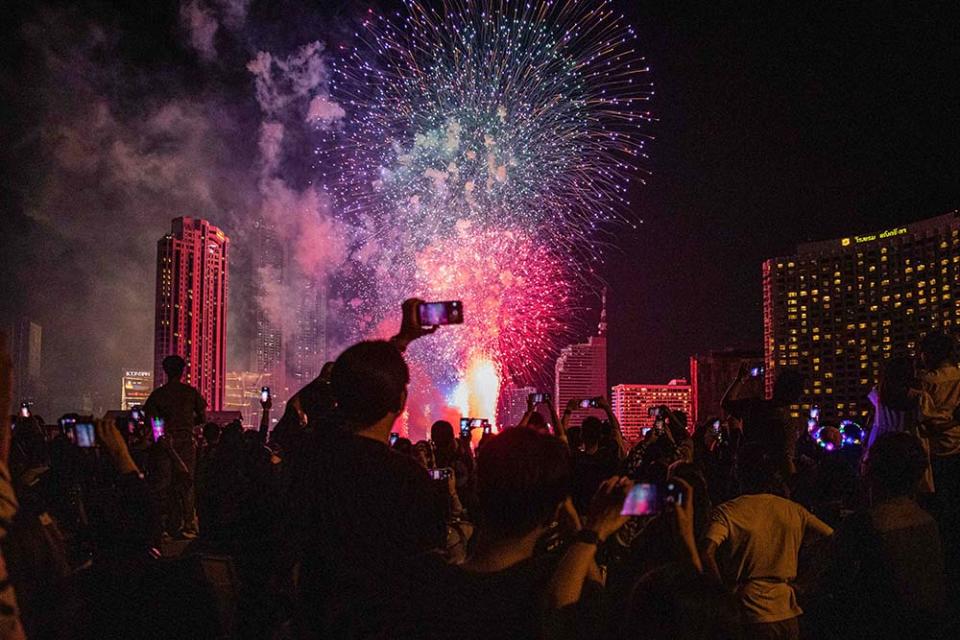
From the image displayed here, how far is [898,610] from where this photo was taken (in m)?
3.84

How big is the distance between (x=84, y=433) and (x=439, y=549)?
172 cm

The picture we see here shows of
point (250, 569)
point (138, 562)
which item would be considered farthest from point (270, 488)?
point (138, 562)

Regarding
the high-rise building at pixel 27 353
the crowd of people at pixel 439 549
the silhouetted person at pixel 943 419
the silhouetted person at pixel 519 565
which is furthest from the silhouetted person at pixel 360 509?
the high-rise building at pixel 27 353

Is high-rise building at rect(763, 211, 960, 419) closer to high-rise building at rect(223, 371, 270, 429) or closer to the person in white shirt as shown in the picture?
high-rise building at rect(223, 371, 270, 429)

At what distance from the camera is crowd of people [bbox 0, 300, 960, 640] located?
248 cm

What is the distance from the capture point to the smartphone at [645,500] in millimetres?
2375

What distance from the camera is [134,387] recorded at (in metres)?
76.6

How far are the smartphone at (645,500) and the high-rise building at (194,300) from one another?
10636cm

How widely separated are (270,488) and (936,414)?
525cm

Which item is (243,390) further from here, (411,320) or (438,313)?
(411,320)

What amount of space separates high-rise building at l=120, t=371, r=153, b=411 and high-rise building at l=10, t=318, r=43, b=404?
728 cm

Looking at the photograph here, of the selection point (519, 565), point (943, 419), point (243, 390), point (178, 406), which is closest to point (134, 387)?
point (243, 390)

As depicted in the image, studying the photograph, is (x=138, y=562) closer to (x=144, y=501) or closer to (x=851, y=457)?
(x=144, y=501)

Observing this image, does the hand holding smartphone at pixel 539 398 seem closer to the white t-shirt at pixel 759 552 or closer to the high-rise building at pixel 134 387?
the white t-shirt at pixel 759 552
